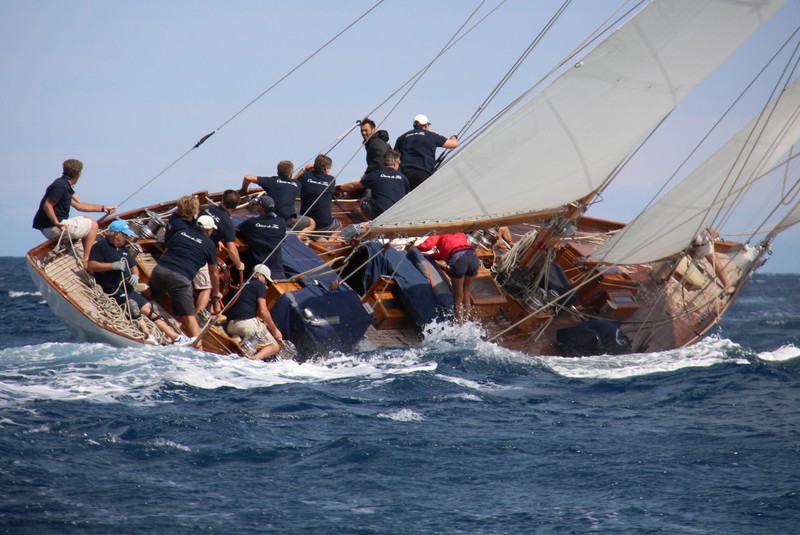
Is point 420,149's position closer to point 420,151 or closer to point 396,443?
point 420,151

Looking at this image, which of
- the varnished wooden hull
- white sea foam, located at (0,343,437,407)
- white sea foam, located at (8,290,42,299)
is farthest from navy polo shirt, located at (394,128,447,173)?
white sea foam, located at (8,290,42,299)

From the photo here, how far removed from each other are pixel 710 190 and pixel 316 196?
5.24m

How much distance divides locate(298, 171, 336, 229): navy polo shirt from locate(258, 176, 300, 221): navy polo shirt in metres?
0.60

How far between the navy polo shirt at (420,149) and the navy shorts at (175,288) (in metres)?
4.84

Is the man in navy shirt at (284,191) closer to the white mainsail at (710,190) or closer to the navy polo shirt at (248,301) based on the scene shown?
the navy polo shirt at (248,301)

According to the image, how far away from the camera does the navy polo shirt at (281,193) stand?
13.6 m

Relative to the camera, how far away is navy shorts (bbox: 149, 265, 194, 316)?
1147 centimetres

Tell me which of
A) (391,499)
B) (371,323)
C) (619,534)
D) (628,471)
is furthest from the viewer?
(371,323)

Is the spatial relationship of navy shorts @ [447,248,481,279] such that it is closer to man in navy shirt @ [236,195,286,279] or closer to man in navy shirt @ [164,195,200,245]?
man in navy shirt @ [236,195,286,279]

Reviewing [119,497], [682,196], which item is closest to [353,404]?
[119,497]

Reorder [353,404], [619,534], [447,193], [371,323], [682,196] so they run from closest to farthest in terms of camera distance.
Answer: [619,534] → [353,404] → [447,193] → [371,323] → [682,196]

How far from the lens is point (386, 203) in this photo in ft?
46.7

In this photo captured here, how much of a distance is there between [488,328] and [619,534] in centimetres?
630

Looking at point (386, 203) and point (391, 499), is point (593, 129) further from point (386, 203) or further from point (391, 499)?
point (391, 499)
